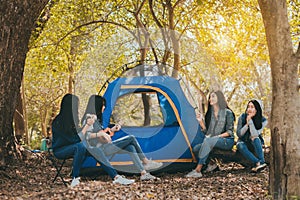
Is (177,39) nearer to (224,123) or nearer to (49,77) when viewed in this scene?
(224,123)

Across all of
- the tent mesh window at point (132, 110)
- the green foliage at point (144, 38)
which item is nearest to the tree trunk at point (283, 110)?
the green foliage at point (144, 38)

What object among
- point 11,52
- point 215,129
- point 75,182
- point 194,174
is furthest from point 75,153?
point 215,129

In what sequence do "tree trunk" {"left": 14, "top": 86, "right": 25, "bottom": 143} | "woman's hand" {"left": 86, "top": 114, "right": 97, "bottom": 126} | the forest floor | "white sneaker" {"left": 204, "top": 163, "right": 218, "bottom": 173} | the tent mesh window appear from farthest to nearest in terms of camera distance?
1. the tent mesh window
2. "tree trunk" {"left": 14, "top": 86, "right": 25, "bottom": 143}
3. "white sneaker" {"left": 204, "top": 163, "right": 218, "bottom": 173}
4. "woman's hand" {"left": 86, "top": 114, "right": 97, "bottom": 126}
5. the forest floor

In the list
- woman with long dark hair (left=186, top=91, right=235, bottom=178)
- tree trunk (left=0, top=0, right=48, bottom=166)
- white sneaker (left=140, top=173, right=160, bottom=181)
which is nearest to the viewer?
white sneaker (left=140, top=173, right=160, bottom=181)

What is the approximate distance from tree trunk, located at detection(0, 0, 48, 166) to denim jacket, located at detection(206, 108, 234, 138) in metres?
2.73

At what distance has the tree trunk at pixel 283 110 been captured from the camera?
15.2 feet

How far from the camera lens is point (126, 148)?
6031mm

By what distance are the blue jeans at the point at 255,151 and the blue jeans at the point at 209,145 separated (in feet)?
0.46

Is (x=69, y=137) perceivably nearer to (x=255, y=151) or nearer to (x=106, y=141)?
(x=106, y=141)

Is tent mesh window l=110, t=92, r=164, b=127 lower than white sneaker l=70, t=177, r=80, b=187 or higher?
higher

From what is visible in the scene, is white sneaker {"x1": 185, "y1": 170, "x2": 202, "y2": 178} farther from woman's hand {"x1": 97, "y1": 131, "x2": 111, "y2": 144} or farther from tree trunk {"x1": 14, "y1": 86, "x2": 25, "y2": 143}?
tree trunk {"x1": 14, "y1": 86, "x2": 25, "y2": 143}

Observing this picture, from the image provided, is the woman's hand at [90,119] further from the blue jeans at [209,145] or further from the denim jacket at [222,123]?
the denim jacket at [222,123]

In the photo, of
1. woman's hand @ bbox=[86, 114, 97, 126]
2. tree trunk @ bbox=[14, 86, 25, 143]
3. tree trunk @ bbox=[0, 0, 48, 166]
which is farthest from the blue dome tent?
tree trunk @ bbox=[14, 86, 25, 143]

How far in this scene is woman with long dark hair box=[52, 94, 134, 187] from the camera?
555 centimetres
